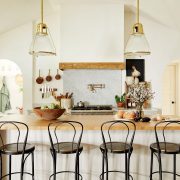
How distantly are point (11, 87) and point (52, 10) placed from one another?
313 cm

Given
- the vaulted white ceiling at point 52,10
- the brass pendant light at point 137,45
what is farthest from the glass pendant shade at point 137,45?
the vaulted white ceiling at point 52,10

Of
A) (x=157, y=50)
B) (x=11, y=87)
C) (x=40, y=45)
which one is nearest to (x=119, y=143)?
(x=40, y=45)

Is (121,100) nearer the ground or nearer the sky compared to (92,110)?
nearer the sky

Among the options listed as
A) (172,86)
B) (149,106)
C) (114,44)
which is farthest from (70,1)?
(172,86)

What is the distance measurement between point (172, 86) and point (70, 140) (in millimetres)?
4439

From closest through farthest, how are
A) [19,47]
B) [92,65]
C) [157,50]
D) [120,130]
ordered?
1. [120,130]
2. [92,65]
3. [19,47]
4. [157,50]

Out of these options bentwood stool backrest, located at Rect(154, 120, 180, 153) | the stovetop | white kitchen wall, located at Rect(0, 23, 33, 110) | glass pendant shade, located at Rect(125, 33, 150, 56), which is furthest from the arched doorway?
bentwood stool backrest, located at Rect(154, 120, 180, 153)

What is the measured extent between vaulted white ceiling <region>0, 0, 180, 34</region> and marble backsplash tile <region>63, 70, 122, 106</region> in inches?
55.5

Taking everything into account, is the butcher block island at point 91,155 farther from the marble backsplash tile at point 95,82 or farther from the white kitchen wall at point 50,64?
the white kitchen wall at point 50,64

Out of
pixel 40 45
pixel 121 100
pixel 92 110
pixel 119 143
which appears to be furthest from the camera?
pixel 121 100

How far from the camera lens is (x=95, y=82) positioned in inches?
202

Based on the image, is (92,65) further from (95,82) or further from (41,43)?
(41,43)

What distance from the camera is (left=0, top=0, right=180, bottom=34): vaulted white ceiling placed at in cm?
422

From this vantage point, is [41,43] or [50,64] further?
[50,64]
